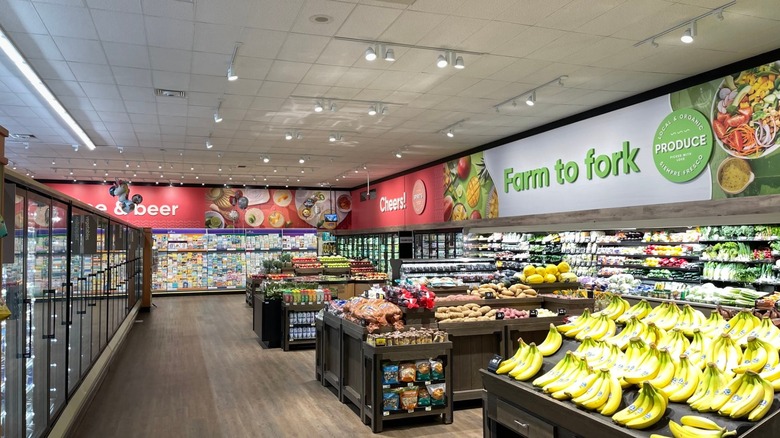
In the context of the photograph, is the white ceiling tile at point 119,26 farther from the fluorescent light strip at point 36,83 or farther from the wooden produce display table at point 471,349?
the wooden produce display table at point 471,349

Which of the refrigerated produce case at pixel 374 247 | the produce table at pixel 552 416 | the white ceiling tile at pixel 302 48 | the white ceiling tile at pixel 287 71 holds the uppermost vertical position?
the white ceiling tile at pixel 287 71

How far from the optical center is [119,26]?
5.77 m

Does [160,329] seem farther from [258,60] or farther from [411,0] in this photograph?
[411,0]

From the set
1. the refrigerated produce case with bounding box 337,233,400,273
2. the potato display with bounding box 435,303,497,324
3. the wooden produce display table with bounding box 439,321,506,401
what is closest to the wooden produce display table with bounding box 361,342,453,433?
the wooden produce display table with bounding box 439,321,506,401

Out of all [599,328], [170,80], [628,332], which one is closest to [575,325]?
[599,328]

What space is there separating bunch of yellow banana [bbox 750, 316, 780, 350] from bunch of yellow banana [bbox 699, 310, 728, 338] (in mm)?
188

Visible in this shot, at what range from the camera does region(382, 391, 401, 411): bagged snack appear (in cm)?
542

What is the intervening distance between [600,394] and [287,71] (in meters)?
5.72

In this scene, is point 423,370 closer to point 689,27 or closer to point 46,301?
point 46,301

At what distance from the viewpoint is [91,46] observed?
6395 mm

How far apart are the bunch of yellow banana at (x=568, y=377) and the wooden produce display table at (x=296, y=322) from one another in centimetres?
666

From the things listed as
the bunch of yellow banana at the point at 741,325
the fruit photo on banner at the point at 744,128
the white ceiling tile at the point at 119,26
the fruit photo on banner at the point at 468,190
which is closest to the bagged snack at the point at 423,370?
the bunch of yellow banana at the point at 741,325

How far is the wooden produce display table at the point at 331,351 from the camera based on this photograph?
667cm

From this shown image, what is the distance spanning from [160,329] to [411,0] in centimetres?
931
